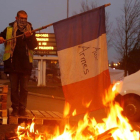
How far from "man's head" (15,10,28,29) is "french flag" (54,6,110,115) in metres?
0.75

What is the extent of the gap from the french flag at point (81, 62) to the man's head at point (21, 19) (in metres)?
0.75

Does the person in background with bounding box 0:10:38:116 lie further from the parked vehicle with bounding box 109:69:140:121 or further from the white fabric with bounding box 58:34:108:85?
the parked vehicle with bounding box 109:69:140:121

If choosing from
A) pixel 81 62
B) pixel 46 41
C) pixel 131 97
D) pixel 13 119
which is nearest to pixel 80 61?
pixel 81 62

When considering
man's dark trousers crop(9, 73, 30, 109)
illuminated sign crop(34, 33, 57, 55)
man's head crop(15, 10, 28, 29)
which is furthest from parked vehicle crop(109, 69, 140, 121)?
illuminated sign crop(34, 33, 57, 55)

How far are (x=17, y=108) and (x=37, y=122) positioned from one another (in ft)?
1.56

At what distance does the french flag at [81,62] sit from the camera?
4.89 metres

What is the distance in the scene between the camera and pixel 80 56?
489cm

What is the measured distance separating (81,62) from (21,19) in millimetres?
1460

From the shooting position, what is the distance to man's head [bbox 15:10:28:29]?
5.36 m

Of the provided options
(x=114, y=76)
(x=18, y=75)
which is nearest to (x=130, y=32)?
(x=114, y=76)

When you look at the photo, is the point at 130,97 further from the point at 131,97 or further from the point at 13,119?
the point at 13,119

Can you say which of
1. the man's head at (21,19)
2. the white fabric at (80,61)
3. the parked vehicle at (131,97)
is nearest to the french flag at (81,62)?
the white fabric at (80,61)

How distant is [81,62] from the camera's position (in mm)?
4871

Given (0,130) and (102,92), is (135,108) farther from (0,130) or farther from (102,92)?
(0,130)
